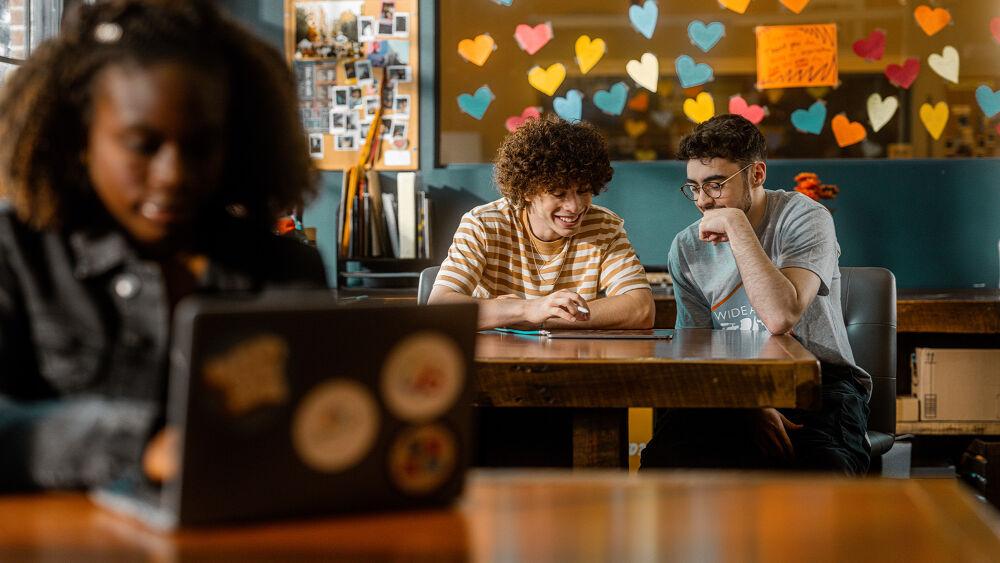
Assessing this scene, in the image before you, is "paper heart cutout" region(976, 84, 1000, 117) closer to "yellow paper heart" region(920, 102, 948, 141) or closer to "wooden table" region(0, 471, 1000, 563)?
"yellow paper heart" region(920, 102, 948, 141)

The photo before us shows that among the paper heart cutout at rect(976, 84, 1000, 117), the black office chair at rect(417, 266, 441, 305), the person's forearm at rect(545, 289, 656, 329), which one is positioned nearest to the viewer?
the person's forearm at rect(545, 289, 656, 329)

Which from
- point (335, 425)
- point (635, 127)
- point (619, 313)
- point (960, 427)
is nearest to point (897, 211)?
point (960, 427)

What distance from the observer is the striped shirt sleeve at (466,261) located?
7.56 feet

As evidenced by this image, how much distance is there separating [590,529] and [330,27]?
11.0 feet

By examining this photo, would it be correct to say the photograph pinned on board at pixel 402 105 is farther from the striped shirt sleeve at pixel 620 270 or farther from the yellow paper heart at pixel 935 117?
the yellow paper heart at pixel 935 117

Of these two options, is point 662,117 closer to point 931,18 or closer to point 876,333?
point 931,18

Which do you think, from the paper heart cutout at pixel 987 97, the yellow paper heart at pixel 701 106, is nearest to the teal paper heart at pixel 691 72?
the yellow paper heart at pixel 701 106

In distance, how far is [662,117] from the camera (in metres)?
3.70

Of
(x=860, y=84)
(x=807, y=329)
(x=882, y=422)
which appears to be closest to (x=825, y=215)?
(x=807, y=329)

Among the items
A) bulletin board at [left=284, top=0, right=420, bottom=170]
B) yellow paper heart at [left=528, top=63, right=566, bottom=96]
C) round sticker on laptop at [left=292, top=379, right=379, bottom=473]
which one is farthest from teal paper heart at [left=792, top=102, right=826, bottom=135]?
Answer: round sticker on laptop at [left=292, top=379, right=379, bottom=473]

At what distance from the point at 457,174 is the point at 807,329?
1853mm

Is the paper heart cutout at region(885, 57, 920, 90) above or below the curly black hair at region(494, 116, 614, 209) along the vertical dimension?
above

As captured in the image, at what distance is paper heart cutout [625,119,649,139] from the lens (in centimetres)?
371

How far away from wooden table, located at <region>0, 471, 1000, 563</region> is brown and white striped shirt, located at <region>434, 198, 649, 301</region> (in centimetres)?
155
